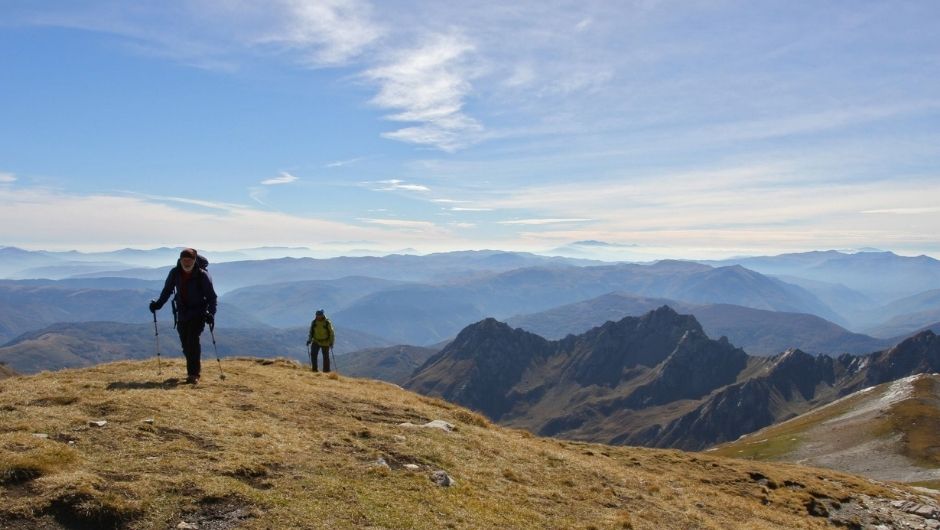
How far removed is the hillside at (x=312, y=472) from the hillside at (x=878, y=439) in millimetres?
75023

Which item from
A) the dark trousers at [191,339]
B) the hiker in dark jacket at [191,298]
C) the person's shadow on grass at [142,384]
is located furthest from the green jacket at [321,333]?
the hiker in dark jacket at [191,298]

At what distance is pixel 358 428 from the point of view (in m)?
21.8

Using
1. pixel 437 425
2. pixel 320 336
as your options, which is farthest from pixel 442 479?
pixel 320 336

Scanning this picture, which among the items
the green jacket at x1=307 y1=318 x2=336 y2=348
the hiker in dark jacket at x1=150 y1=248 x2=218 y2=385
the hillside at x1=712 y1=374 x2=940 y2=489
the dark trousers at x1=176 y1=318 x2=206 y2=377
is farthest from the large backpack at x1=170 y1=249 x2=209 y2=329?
the hillside at x1=712 y1=374 x2=940 y2=489

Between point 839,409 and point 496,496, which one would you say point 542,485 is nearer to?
point 496,496

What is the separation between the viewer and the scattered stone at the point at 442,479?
17797mm

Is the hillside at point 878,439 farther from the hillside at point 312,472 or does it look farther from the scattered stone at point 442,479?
the scattered stone at point 442,479

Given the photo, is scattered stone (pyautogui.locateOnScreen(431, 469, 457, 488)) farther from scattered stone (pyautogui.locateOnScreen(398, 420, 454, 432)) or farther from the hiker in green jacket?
A: the hiker in green jacket

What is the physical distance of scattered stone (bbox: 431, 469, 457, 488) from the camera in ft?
58.4

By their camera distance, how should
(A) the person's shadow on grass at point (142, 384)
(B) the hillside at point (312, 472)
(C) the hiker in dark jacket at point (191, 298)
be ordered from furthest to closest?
(C) the hiker in dark jacket at point (191, 298)
(A) the person's shadow on grass at point (142, 384)
(B) the hillside at point (312, 472)

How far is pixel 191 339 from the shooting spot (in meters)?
23.9

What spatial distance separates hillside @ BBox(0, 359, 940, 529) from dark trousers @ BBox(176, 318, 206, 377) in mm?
923

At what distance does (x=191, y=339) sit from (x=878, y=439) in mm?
141166

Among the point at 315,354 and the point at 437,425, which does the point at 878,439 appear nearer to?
the point at 315,354
